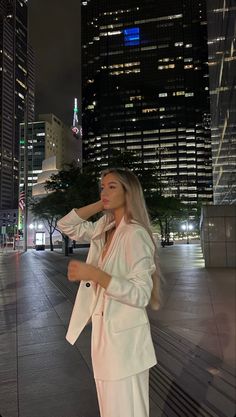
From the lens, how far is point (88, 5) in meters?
155

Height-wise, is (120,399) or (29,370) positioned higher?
(120,399)

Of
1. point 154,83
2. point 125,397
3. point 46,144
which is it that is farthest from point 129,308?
point 154,83

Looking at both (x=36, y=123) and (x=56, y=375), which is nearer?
(x=56, y=375)

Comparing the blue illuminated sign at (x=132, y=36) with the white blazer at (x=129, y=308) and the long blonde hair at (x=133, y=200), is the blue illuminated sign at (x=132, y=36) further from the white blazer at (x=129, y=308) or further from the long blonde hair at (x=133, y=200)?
the white blazer at (x=129, y=308)

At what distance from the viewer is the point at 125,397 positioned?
1.98m

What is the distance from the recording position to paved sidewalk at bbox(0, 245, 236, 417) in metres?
3.59

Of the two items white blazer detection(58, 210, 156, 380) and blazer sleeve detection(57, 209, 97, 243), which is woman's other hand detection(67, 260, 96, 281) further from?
blazer sleeve detection(57, 209, 97, 243)

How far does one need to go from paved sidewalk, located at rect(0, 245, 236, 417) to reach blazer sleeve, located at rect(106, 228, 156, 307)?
6.71 feet

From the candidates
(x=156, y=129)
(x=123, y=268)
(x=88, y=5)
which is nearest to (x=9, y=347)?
(x=123, y=268)

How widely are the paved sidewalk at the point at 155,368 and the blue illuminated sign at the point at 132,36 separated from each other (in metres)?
130

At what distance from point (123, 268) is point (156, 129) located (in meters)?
114

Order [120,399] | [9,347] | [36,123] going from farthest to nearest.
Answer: [36,123]
[9,347]
[120,399]

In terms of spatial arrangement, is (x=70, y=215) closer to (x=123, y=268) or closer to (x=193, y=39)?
(x=123, y=268)

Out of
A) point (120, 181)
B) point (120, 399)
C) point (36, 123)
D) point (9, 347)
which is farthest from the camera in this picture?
point (36, 123)
